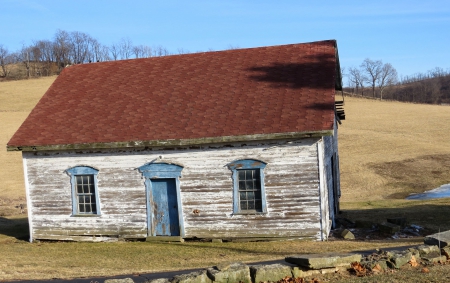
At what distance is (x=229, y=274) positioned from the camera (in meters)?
9.88

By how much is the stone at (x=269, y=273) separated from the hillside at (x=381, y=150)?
779 inches

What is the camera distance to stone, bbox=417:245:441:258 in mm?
11508

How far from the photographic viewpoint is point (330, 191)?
18828mm

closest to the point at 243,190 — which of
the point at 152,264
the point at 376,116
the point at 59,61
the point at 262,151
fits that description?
the point at 262,151

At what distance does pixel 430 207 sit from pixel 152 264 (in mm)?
13684

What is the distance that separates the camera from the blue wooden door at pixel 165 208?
1766cm

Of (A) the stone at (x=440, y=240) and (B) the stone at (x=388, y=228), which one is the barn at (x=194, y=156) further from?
(A) the stone at (x=440, y=240)

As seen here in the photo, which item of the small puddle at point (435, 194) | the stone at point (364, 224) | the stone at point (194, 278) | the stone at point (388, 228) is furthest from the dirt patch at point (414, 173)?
the stone at point (194, 278)

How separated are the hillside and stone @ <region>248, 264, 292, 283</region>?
64.9 ft

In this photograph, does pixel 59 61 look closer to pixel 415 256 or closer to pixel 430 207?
pixel 430 207

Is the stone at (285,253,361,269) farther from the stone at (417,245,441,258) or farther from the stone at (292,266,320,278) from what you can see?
the stone at (417,245,441,258)

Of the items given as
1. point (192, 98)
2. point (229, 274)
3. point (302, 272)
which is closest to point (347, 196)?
point (192, 98)

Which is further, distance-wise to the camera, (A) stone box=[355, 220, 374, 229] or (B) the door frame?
(A) stone box=[355, 220, 374, 229]

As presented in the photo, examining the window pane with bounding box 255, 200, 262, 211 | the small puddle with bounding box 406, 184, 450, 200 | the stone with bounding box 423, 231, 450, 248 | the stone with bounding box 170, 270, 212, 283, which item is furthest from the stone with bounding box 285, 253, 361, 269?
the small puddle with bounding box 406, 184, 450, 200
